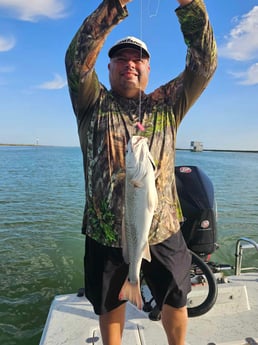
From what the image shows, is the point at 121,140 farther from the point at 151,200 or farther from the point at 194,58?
the point at 194,58

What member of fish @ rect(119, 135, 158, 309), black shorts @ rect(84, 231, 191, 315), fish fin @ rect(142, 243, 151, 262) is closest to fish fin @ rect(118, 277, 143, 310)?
fish @ rect(119, 135, 158, 309)

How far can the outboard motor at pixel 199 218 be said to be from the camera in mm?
3908

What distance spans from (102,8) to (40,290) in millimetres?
4904

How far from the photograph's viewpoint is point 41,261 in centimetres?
724

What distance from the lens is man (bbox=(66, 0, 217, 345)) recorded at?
8.23ft

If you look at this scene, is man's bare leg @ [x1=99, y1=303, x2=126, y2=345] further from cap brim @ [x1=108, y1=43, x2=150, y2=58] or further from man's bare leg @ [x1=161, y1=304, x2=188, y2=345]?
cap brim @ [x1=108, y1=43, x2=150, y2=58]

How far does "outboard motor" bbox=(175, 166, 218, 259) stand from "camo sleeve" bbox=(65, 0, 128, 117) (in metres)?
2.10

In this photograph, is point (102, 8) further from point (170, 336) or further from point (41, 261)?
point (41, 261)

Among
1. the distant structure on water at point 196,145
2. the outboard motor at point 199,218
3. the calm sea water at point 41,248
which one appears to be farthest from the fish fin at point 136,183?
the distant structure on water at point 196,145

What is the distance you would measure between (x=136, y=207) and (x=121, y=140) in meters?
0.60

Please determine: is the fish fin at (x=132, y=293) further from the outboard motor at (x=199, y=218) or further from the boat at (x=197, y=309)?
the outboard motor at (x=199, y=218)

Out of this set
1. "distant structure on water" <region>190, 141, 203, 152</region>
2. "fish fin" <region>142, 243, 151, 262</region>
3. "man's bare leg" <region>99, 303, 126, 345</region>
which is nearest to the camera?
"fish fin" <region>142, 243, 151, 262</region>

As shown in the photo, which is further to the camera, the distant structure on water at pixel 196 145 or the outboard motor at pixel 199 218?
the distant structure on water at pixel 196 145

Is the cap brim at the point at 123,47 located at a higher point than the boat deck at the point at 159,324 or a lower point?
higher
